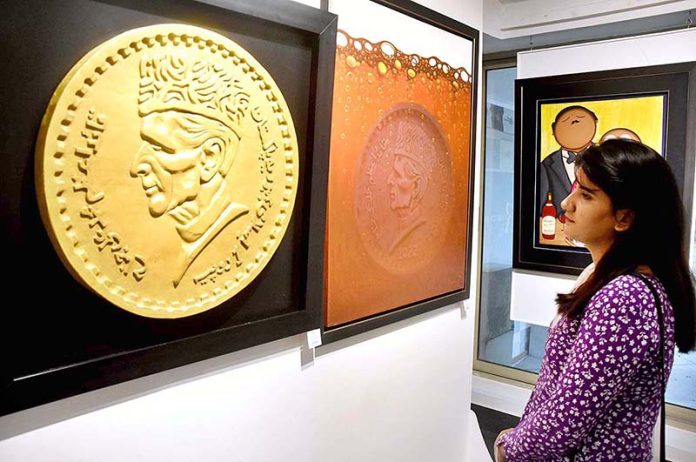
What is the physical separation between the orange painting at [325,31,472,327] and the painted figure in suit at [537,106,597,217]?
3.14 ft

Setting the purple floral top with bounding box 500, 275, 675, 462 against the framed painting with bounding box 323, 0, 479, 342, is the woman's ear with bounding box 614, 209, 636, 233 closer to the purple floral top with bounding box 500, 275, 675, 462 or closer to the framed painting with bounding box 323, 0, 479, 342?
the purple floral top with bounding box 500, 275, 675, 462

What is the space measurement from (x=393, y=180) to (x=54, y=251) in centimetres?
105

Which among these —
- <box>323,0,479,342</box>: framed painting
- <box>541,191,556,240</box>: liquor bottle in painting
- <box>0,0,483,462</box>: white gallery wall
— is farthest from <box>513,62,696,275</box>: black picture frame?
<box>323,0,479,342</box>: framed painting

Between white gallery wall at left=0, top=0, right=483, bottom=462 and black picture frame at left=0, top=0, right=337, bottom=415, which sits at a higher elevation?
black picture frame at left=0, top=0, right=337, bottom=415

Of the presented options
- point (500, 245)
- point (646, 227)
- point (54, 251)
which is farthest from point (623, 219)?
point (500, 245)

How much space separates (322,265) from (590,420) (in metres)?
0.73

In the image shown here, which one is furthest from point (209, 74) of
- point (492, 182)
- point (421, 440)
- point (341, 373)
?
point (492, 182)

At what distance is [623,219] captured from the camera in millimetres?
1198

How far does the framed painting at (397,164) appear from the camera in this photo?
149 cm

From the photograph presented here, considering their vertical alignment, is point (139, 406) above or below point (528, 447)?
above

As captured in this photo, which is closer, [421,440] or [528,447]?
[528,447]

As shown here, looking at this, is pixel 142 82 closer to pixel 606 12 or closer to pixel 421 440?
pixel 421 440

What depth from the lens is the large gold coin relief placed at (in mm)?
876

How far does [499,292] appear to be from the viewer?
12.4ft
